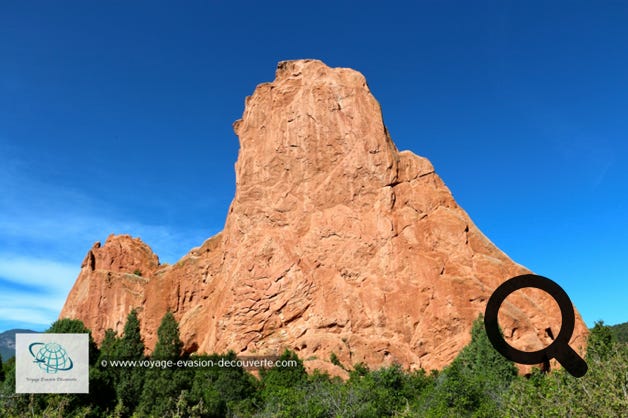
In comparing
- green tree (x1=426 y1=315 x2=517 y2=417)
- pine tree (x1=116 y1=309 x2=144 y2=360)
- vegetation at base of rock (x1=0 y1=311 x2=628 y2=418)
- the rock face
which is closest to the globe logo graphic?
vegetation at base of rock (x1=0 y1=311 x2=628 y2=418)

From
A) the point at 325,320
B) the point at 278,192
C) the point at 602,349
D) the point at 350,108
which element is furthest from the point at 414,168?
the point at 602,349

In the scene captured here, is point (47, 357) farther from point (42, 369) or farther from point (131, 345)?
point (131, 345)

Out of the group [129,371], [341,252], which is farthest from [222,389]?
[341,252]

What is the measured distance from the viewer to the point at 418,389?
30.2 metres

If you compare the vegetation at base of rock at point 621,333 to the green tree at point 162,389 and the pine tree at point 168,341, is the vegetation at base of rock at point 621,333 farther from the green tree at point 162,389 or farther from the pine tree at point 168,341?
the pine tree at point 168,341

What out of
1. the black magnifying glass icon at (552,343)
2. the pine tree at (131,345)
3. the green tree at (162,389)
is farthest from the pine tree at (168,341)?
the black magnifying glass icon at (552,343)

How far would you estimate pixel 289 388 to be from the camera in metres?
29.8

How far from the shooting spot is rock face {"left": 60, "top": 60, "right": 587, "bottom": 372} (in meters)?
38.8

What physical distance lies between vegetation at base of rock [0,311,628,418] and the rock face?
3.39 meters

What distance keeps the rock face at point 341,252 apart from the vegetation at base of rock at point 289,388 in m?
3.39

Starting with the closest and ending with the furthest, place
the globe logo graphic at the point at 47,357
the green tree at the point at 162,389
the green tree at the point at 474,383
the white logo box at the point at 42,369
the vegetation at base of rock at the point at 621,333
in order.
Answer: the green tree at the point at 474,383
the white logo box at the point at 42,369
the globe logo graphic at the point at 47,357
the green tree at the point at 162,389
the vegetation at base of rock at the point at 621,333

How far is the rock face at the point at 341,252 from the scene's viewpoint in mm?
38812

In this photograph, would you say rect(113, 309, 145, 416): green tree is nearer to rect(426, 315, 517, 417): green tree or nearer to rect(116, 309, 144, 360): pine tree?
rect(116, 309, 144, 360): pine tree

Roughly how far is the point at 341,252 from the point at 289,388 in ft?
52.5
